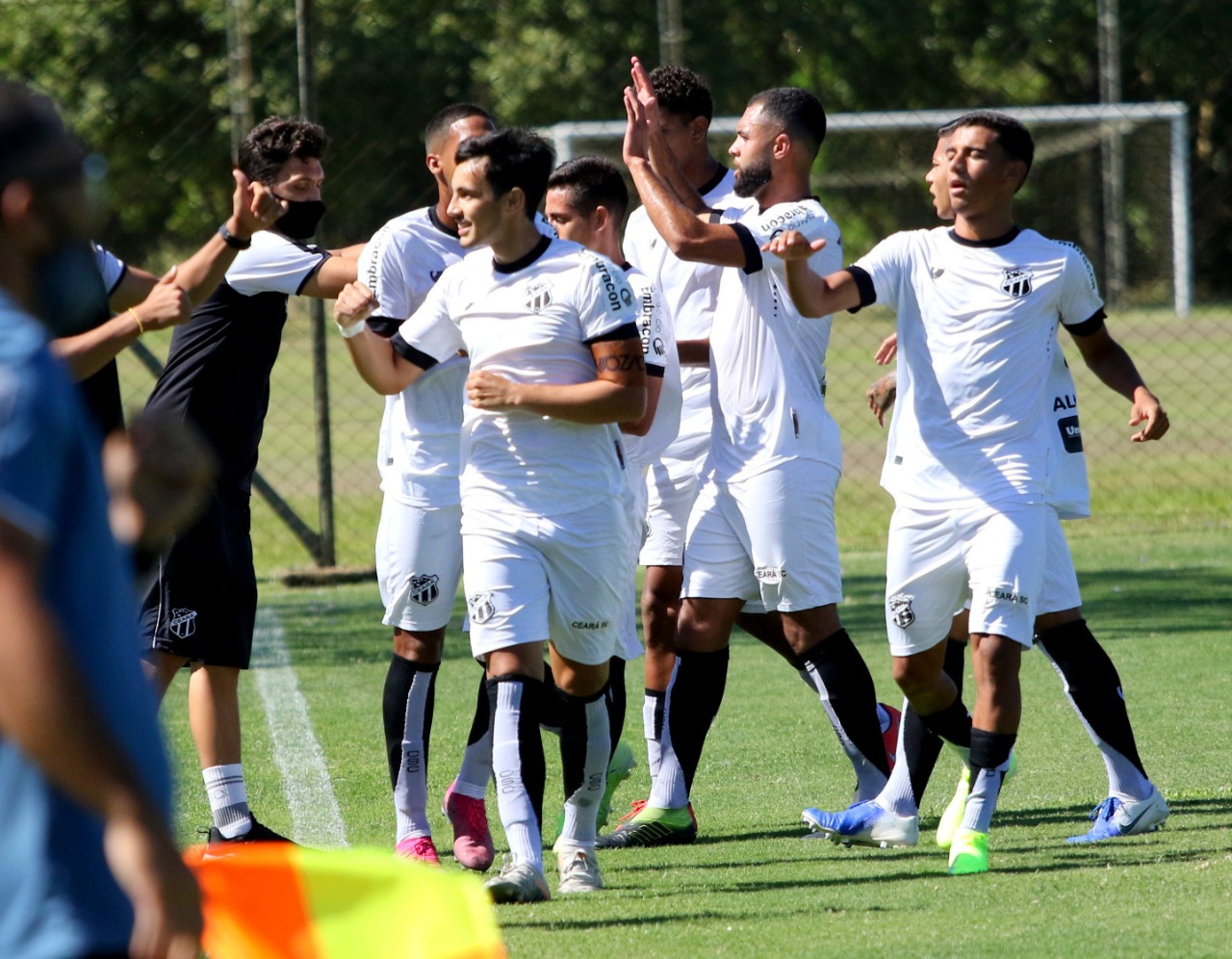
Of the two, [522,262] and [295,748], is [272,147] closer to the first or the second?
[522,262]

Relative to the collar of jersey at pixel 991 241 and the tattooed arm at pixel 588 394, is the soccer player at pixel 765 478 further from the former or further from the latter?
the tattooed arm at pixel 588 394

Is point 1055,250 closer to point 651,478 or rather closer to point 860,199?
point 651,478

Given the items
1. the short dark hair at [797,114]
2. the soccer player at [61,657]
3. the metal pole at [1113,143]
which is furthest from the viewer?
the metal pole at [1113,143]

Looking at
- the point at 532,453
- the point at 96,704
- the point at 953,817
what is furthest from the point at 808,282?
the point at 96,704

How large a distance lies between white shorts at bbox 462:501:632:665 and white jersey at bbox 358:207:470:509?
615 millimetres

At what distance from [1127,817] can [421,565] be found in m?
2.27

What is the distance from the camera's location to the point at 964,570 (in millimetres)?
5156

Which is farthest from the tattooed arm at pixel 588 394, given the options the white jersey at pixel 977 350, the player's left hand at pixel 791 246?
the white jersey at pixel 977 350

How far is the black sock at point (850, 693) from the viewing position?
18.2 feet

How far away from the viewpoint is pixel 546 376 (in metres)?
4.75

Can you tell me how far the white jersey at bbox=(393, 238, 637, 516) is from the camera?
4723 mm

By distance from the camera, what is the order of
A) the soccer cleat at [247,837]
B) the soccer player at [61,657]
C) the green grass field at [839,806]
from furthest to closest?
the soccer cleat at [247,837] < the green grass field at [839,806] < the soccer player at [61,657]

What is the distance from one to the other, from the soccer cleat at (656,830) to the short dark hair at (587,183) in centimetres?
188

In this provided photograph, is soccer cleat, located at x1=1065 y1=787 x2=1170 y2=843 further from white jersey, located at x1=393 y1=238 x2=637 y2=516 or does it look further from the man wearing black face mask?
the man wearing black face mask
